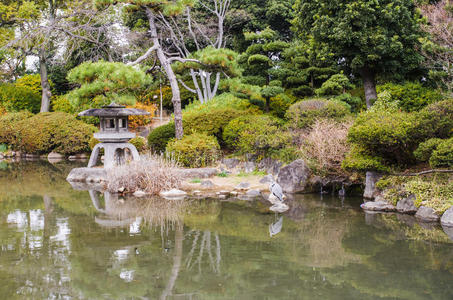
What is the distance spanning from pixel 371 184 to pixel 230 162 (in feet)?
16.1

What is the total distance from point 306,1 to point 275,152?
6321 mm

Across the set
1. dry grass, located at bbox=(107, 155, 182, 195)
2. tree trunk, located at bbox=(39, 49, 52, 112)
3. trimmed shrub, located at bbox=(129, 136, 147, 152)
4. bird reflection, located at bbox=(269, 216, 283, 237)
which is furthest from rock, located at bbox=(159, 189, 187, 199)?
tree trunk, located at bbox=(39, 49, 52, 112)

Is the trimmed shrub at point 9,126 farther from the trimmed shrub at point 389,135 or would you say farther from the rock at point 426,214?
the rock at point 426,214

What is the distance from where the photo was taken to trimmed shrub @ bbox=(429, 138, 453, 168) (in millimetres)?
7234

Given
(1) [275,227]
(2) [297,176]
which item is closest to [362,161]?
(2) [297,176]

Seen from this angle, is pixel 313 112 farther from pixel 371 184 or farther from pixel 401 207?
pixel 401 207

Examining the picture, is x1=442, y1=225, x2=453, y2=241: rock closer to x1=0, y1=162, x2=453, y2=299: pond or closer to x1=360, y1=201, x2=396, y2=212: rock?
x1=0, y1=162, x2=453, y2=299: pond

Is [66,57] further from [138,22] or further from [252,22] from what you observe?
[252,22]

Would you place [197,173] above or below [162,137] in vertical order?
below

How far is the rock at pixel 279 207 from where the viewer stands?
27.9 ft

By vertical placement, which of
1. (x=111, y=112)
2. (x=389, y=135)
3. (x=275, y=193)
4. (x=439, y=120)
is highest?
(x=111, y=112)

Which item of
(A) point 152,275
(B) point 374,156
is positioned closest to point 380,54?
(B) point 374,156

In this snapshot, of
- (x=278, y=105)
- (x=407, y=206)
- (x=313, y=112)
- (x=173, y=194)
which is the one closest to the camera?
(x=407, y=206)

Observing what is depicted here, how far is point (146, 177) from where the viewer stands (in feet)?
33.7
